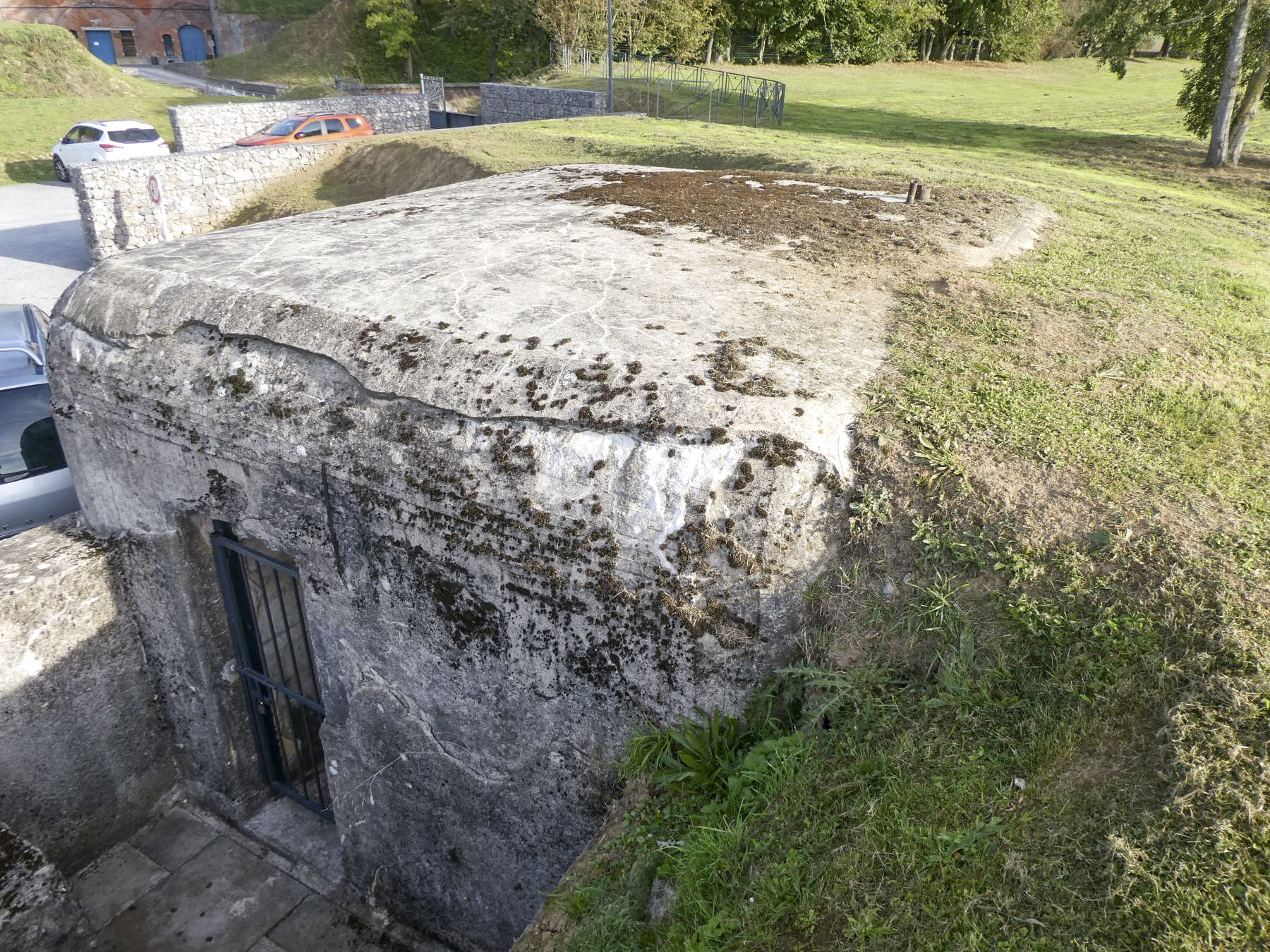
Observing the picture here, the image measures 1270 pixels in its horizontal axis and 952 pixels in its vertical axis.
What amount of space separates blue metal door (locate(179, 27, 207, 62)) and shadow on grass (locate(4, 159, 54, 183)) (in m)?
25.2

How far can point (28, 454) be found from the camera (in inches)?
281

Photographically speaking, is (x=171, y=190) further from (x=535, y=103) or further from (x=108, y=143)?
(x=535, y=103)

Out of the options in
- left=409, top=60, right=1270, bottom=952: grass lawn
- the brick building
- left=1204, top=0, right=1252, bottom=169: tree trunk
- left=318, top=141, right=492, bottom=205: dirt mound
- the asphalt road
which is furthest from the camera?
Result: the brick building

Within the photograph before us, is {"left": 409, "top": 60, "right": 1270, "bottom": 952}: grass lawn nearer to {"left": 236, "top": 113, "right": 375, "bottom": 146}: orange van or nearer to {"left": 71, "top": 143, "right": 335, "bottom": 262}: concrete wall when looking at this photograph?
{"left": 71, "top": 143, "right": 335, "bottom": 262}: concrete wall

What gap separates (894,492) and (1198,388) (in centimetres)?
203

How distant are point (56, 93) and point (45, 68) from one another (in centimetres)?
125

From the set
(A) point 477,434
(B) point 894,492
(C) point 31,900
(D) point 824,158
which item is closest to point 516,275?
(A) point 477,434

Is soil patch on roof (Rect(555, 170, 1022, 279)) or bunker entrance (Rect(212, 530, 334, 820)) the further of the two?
soil patch on roof (Rect(555, 170, 1022, 279))

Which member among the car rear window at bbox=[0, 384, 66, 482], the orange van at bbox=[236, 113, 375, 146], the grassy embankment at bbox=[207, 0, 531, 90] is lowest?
the car rear window at bbox=[0, 384, 66, 482]

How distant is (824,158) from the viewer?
439 inches

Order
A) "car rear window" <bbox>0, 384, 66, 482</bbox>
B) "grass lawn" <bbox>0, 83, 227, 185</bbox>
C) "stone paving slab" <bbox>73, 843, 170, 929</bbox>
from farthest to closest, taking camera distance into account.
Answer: "grass lawn" <bbox>0, 83, 227, 185</bbox> < "car rear window" <bbox>0, 384, 66, 482</bbox> < "stone paving slab" <bbox>73, 843, 170, 929</bbox>

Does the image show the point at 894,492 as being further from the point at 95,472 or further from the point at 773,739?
the point at 95,472

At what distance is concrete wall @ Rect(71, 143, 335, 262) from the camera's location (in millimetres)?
15539

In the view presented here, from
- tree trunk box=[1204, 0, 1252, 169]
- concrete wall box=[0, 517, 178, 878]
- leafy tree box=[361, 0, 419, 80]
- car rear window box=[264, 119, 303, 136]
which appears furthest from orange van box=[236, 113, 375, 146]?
tree trunk box=[1204, 0, 1252, 169]
